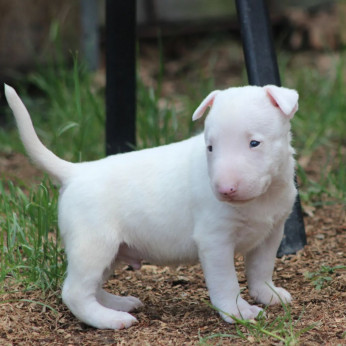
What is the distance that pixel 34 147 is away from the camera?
3121mm

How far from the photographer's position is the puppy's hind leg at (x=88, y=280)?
2.96m

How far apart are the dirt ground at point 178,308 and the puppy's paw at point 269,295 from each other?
5 centimetres

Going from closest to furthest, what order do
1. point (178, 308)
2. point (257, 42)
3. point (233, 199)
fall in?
1. point (233, 199)
2. point (178, 308)
3. point (257, 42)

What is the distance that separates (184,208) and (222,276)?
320mm

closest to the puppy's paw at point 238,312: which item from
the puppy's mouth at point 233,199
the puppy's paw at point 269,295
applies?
the puppy's paw at point 269,295

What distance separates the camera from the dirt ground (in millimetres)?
2900

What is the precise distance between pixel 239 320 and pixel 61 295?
0.85m

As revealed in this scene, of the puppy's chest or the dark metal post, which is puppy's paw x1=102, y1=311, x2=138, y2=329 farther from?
the dark metal post

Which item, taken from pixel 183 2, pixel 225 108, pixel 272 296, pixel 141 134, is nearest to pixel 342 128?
pixel 141 134

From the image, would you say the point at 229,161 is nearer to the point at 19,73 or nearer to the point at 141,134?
the point at 141,134

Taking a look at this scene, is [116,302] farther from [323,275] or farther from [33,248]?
[323,275]

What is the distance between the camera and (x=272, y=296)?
3.16 metres

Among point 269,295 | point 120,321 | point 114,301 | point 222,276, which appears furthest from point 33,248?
point 269,295

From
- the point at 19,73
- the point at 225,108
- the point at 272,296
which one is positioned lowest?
the point at 272,296
